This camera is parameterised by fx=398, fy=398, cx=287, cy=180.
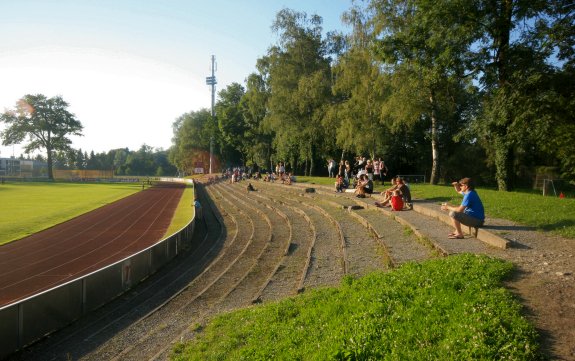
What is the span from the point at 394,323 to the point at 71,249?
17.2 metres

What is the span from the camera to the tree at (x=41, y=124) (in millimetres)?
88062

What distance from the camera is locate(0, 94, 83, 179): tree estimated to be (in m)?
88.1

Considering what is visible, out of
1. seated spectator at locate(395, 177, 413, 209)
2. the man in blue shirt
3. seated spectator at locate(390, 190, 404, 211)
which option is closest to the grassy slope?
the man in blue shirt

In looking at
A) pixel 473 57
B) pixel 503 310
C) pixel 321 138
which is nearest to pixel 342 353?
pixel 503 310

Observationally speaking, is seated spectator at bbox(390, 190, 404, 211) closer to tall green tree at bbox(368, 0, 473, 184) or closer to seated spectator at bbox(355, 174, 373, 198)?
seated spectator at bbox(355, 174, 373, 198)

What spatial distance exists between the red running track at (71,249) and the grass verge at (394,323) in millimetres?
8662

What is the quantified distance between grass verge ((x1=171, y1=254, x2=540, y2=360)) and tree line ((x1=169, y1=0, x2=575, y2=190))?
14.0 metres

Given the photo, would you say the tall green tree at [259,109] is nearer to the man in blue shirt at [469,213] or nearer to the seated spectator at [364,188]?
the seated spectator at [364,188]

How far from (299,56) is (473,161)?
23.5m

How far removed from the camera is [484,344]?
13.1 ft

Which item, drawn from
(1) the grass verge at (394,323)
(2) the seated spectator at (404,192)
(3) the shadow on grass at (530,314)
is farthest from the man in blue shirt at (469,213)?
(2) the seated spectator at (404,192)

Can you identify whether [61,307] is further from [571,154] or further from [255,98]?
[255,98]

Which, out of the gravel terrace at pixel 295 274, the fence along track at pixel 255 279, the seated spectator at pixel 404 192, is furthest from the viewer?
the seated spectator at pixel 404 192

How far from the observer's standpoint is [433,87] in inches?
979
